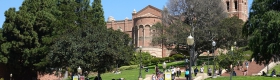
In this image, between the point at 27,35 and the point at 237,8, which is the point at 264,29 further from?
the point at 237,8

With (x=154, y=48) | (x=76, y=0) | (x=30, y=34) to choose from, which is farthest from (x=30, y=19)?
(x=154, y=48)

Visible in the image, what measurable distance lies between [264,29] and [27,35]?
20979 millimetres

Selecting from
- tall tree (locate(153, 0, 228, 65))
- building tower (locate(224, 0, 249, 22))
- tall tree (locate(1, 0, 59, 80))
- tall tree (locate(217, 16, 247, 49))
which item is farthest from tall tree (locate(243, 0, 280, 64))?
building tower (locate(224, 0, 249, 22))

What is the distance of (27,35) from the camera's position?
1549 inches

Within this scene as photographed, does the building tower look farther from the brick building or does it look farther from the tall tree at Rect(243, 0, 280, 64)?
the tall tree at Rect(243, 0, 280, 64)

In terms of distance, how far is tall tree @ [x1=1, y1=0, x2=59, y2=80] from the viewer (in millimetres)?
39094

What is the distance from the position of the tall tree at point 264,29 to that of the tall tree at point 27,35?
18.0 metres

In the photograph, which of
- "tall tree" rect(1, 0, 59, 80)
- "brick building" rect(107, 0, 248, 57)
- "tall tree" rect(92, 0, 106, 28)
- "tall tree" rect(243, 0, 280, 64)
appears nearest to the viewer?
"tall tree" rect(243, 0, 280, 64)

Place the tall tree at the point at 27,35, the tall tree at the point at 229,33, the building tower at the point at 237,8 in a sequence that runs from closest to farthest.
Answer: the tall tree at the point at 27,35, the tall tree at the point at 229,33, the building tower at the point at 237,8

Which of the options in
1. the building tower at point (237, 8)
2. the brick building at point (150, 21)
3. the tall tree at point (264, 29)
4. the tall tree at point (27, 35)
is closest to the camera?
the tall tree at point (264, 29)

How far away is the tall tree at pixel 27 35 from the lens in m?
39.1

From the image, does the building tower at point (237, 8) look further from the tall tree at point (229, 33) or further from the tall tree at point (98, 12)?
the tall tree at point (98, 12)

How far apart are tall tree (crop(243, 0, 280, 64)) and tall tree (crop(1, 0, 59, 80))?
1804 cm

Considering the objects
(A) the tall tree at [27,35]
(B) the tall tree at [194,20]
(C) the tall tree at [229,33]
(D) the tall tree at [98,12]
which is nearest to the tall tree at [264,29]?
(B) the tall tree at [194,20]
